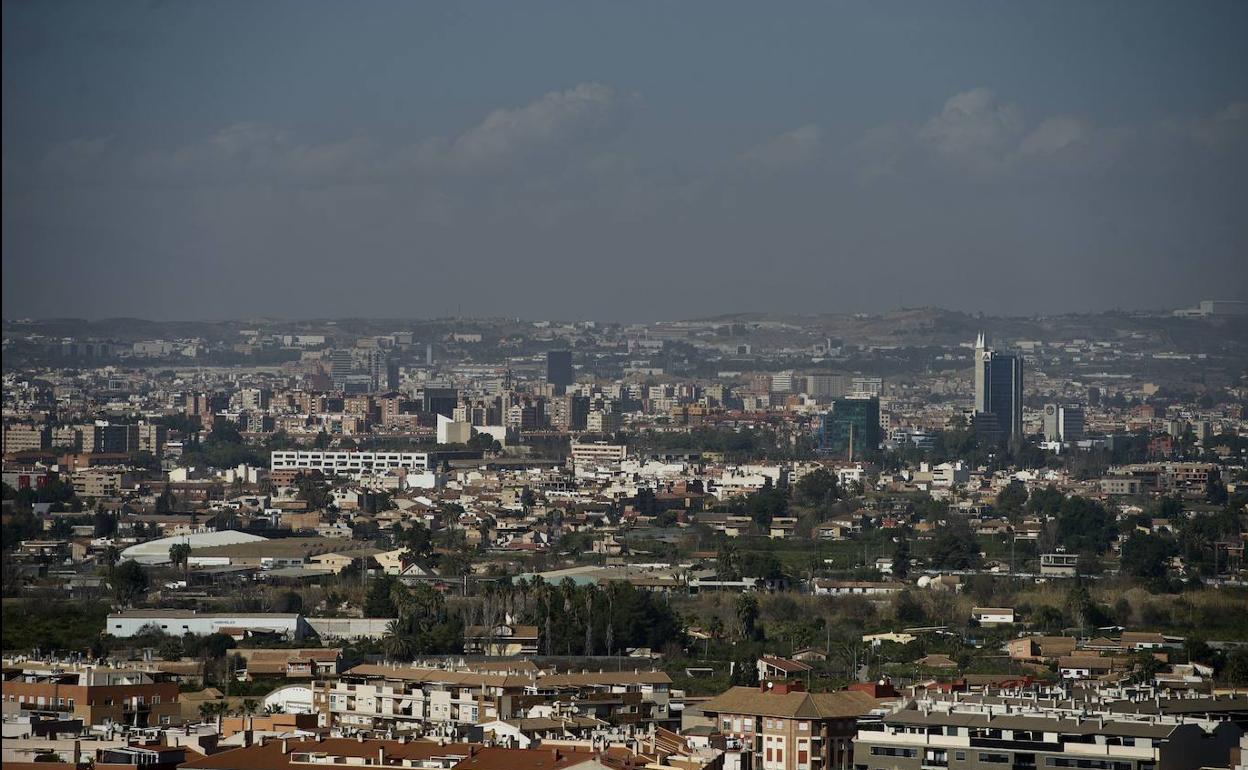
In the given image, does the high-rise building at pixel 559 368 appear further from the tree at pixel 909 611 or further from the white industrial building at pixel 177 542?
the tree at pixel 909 611

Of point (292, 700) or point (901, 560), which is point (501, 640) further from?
point (901, 560)

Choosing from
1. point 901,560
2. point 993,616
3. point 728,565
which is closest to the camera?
point 993,616

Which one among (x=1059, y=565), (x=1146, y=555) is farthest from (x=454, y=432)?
(x=1146, y=555)

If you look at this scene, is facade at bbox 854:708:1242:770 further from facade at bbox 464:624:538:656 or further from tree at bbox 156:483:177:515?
tree at bbox 156:483:177:515

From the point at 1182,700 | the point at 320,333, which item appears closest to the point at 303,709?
the point at 1182,700

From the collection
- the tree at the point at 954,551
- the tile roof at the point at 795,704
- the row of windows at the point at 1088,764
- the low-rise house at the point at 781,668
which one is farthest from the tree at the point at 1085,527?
the row of windows at the point at 1088,764

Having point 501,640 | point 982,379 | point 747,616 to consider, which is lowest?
point 501,640

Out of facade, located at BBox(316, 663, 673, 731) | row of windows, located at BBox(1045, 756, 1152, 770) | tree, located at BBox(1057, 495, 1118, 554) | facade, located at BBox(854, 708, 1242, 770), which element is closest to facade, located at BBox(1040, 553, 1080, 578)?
Result: tree, located at BBox(1057, 495, 1118, 554)
